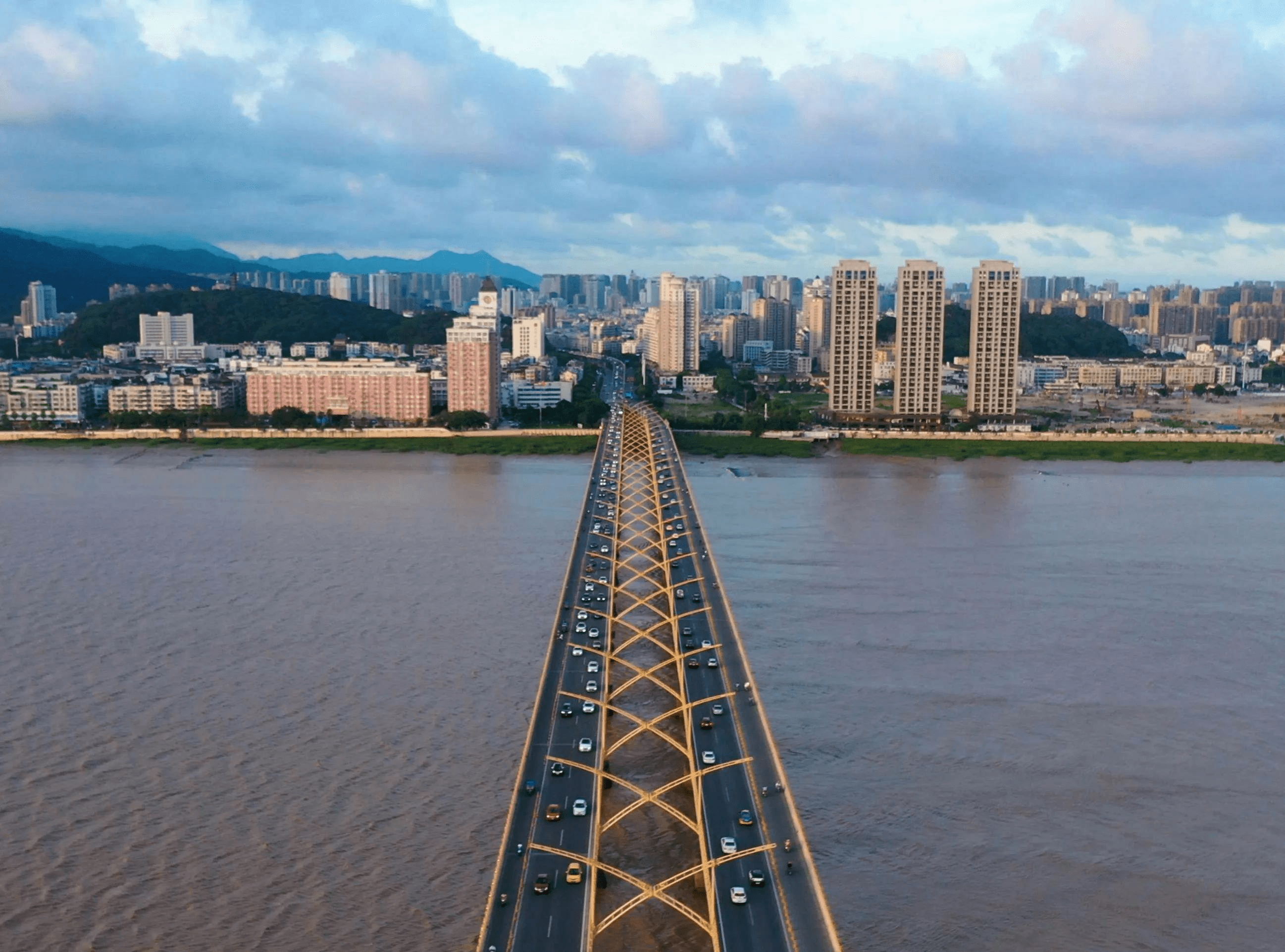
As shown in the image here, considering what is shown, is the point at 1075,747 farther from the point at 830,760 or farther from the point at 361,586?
the point at 361,586

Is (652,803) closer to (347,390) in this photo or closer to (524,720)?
(524,720)

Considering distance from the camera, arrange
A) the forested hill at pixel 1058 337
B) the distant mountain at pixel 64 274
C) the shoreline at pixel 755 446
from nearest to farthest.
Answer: the shoreline at pixel 755 446, the forested hill at pixel 1058 337, the distant mountain at pixel 64 274

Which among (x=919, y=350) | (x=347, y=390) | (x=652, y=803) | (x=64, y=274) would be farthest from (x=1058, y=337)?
(x=64, y=274)

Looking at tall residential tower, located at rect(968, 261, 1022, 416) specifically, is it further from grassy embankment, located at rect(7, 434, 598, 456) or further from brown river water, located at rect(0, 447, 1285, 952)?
brown river water, located at rect(0, 447, 1285, 952)

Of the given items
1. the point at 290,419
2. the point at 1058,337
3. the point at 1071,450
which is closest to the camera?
the point at 1071,450

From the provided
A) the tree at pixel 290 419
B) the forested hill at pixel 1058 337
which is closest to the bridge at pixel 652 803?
the tree at pixel 290 419

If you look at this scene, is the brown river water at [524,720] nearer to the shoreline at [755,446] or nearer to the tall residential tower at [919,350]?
the shoreline at [755,446]
